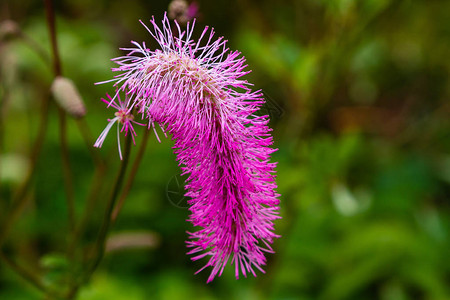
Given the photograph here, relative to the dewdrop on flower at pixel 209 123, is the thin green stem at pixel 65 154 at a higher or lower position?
lower

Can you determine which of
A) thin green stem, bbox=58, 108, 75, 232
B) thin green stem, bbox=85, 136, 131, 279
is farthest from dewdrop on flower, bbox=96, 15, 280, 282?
thin green stem, bbox=58, 108, 75, 232

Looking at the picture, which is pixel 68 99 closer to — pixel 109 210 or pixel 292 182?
pixel 109 210

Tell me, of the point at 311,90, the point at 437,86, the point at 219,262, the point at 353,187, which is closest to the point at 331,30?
the point at 311,90

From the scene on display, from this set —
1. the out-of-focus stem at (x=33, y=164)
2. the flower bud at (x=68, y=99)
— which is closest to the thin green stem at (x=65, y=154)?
the out-of-focus stem at (x=33, y=164)

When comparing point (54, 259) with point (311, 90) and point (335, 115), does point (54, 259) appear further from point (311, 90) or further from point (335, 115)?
point (335, 115)

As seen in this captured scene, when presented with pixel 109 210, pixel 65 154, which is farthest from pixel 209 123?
pixel 65 154

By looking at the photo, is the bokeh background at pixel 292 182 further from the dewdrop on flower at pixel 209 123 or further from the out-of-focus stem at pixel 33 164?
the dewdrop on flower at pixel 209 123

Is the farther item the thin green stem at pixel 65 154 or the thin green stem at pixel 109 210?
the thin green stem at pixel 65 154
